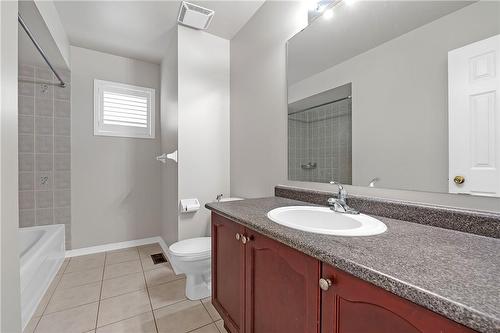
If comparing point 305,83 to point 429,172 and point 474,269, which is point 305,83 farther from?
point 474,269

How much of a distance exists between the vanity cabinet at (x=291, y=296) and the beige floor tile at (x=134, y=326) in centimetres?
51

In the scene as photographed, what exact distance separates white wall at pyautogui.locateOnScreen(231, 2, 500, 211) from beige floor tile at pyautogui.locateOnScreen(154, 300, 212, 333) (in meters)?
1.03

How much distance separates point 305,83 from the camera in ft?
5.12

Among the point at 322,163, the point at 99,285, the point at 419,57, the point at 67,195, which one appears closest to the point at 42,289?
the point at 99,285

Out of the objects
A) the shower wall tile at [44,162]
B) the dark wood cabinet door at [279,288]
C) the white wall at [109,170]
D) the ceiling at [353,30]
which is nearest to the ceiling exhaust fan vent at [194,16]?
the ceiling at [353,30]

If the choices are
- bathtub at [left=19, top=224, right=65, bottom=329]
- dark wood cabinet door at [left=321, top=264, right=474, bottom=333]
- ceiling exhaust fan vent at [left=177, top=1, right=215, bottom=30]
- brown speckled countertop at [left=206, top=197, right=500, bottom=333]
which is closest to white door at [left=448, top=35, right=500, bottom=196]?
brown speckled countertop at [left=206, top=197, right=500, bottom=333]

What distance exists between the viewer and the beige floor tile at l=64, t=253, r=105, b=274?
2324 mm

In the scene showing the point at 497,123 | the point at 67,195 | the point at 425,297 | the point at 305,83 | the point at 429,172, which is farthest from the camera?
the point at 67,195

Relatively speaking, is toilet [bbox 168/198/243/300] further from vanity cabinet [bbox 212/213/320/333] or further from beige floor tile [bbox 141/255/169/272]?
beige floor tile [bbox 141/255/169/272]

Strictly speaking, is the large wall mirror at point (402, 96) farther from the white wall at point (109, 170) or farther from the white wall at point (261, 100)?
the white wall at point (109, 170)

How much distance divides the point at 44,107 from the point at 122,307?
94.3 inches

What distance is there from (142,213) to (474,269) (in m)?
3.28

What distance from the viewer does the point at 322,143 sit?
4.82ft

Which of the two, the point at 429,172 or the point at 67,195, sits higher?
the point at 429,172
